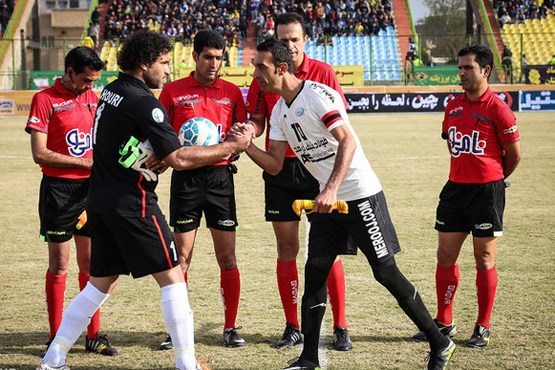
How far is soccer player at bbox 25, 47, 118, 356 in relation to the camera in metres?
5.83

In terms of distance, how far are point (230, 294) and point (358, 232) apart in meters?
1.55

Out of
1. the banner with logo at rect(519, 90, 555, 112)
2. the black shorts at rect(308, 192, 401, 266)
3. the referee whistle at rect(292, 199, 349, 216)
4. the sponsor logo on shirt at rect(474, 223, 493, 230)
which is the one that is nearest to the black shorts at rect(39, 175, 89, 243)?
the black shorts at rect(308, 192, 401, 266)

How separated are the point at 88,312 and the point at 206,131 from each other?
1705 mm

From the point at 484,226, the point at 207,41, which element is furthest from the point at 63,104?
the point at 484,226

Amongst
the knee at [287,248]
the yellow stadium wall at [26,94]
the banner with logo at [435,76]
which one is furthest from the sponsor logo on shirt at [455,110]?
the banner with logo at [435,76]

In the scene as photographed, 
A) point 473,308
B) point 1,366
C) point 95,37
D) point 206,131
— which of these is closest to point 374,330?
point 473,308

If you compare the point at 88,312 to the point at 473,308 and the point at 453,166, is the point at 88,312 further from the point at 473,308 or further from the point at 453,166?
the point at 473,308

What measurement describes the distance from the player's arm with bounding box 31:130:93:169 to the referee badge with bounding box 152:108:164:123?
1360 mm

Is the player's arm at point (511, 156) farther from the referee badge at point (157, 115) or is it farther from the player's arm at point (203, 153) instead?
the referee badge at point (157, 115)

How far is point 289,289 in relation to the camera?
20.4ft

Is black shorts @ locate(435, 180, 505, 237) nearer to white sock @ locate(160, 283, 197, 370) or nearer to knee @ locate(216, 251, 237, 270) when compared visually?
knee @ locate(216, 251, 237, 270)

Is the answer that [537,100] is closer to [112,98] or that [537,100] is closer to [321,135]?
[321,135]

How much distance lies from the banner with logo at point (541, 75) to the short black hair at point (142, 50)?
3447 cm

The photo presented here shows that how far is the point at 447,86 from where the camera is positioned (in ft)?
116
